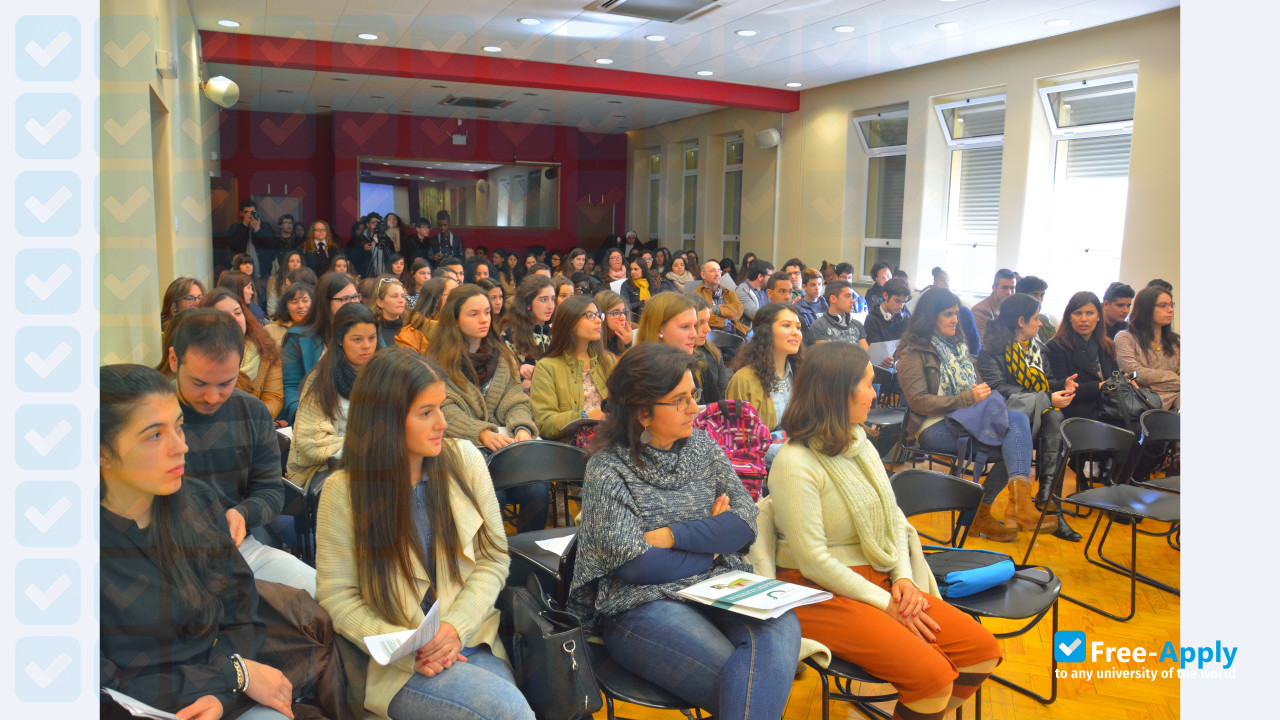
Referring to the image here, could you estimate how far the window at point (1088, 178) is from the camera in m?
7.38

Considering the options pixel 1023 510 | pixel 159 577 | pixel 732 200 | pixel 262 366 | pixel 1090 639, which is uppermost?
pixel 732 200

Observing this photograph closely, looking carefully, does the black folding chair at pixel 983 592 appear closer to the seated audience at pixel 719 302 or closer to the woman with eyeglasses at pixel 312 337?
the woman with eyeglasses at pixel 312 337

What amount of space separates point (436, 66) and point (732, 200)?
5.54 metres

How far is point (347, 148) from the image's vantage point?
1417 centimetres

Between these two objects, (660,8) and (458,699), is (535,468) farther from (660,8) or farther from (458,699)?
(660,8)

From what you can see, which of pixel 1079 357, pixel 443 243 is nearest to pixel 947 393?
pixel 1079 357

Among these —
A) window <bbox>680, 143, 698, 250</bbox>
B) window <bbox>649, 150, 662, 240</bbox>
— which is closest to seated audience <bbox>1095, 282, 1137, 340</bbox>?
window <bbox>680, 143, 698, 250</bbox>

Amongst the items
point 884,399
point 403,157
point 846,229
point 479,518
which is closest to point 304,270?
point 884,399

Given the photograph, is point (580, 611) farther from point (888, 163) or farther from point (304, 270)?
point (888, 163)

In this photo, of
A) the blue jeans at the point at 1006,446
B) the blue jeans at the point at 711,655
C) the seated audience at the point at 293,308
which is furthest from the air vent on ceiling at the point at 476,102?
the blue jeans at the point at 711,655

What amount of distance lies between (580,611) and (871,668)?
75cm

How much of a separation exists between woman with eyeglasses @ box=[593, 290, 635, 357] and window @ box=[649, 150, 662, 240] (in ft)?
35.6

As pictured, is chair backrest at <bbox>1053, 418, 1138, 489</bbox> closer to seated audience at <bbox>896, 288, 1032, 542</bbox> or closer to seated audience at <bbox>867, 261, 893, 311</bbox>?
seated audience at <bbox>896, 288, 1032, 542</bbox>

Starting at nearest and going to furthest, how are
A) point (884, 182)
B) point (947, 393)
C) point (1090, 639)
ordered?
point (1090, 639), point (947, 393), point (884, 182)
